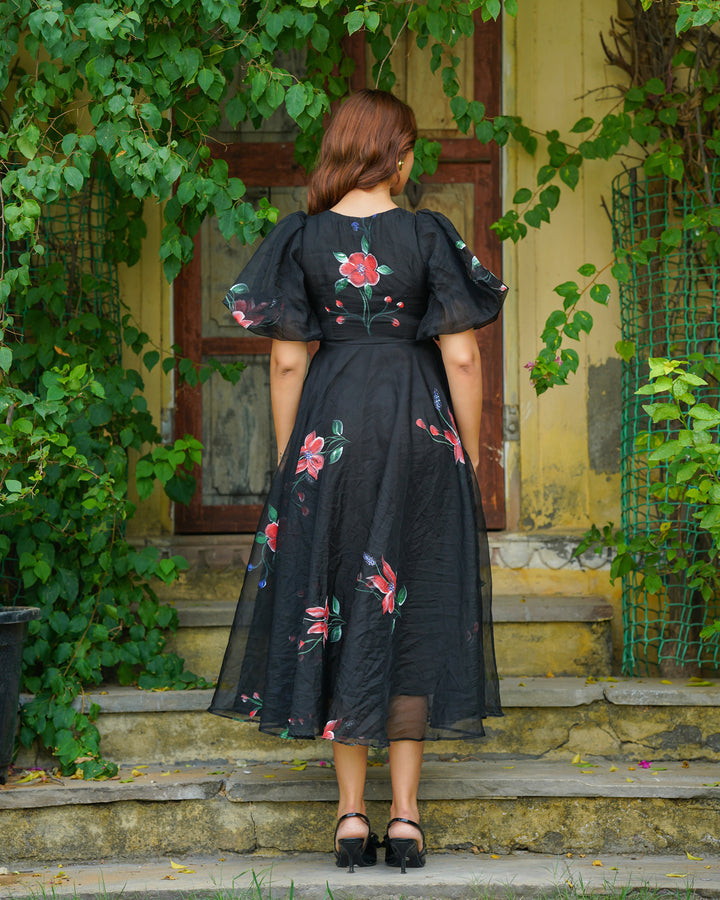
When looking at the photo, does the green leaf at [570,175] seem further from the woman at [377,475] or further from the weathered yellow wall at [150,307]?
the weathered yellow wall at [150,307]

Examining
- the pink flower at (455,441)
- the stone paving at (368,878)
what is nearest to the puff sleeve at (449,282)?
the pink flower at (455,441)

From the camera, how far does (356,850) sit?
2682mm

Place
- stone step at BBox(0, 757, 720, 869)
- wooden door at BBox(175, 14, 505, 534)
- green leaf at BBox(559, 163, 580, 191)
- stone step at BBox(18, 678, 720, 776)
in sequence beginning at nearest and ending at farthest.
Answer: stone step at BBox(0, 757, 720, 869)
stone step at BBox(18, 678, 720, 776)
green leaf at BBox(559, 163, 580, 191)
wooden door at BBox(175, 14, 505, 534)

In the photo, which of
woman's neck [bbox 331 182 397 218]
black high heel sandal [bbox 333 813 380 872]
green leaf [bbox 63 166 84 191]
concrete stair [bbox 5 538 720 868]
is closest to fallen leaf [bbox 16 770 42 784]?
concrete stair [bbox 5 538 720 868]

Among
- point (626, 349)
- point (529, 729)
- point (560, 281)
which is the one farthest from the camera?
point (560, 281)

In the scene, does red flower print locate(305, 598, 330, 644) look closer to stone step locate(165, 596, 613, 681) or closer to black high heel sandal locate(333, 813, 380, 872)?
black high heel sandal locate(333, 813, 380, 872)

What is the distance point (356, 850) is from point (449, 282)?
1.46 m

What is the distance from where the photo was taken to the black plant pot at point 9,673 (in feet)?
9.99

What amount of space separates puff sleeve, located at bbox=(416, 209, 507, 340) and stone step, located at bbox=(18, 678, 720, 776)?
1.30 m

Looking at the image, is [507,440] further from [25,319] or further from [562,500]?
[25,319]

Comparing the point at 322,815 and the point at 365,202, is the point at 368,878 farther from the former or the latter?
the point at 365,202

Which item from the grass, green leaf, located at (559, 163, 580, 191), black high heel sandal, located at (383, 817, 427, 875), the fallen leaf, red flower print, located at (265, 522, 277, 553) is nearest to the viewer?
the grass

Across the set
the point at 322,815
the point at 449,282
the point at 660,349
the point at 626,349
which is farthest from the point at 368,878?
the point at 660,349

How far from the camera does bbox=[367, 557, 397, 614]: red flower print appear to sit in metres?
2.61
